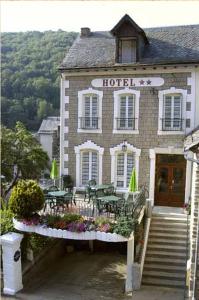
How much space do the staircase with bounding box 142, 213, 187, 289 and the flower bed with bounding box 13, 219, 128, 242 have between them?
205 cm

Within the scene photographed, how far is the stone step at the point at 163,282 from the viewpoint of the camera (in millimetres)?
12125

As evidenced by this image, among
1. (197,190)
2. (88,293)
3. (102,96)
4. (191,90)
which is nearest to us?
(197,190)

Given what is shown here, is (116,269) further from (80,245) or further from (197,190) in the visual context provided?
(197,190)

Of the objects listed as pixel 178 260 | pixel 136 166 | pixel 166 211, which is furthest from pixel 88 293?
pixel 136 166

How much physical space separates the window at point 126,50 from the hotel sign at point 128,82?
0.85 meters

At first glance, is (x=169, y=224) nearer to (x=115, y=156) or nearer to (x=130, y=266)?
(x=130, y=266)

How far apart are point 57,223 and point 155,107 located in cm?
683

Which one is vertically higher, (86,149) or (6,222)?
(86,149)

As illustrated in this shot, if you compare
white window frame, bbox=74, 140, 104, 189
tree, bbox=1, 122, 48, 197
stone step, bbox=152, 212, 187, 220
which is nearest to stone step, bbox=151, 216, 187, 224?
stone step, bbox=152, 212, 187, 220

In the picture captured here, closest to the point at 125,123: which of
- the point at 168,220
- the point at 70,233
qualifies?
the point at 168,220

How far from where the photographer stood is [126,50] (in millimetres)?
15922

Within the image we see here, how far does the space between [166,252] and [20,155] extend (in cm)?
986

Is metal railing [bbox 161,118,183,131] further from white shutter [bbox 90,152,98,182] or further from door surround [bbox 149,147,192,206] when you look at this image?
white shutter [bbox 90,152,98,182]

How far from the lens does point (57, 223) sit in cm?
1234
